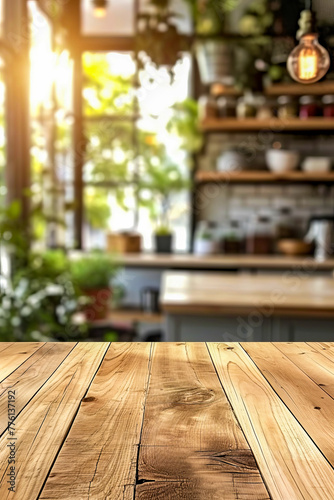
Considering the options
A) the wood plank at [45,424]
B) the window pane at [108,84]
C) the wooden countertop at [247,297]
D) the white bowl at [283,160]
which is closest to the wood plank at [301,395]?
the wood plank at [45,424]

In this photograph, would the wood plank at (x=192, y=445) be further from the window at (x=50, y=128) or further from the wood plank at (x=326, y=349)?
the window at (x=50, y=128)

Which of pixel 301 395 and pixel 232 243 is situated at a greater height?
pixel 232 243

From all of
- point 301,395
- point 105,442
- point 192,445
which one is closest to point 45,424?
point 105,442

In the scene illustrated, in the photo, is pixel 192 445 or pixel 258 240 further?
pixel 258 240

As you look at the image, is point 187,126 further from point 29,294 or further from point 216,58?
point 29,294

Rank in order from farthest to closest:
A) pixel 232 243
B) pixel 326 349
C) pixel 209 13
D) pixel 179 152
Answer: pixel 179 152
pixel 232 243
pixel 209 13
pixel 326 349

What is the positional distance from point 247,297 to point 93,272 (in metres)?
1.65

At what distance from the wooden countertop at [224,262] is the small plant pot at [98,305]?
59cm

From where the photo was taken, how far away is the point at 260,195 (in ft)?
18.3

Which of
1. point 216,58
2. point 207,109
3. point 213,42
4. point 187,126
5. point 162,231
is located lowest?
point 162,231

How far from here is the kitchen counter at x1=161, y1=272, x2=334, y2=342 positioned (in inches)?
105

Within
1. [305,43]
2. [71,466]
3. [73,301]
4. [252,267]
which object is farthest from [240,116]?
[71,466]

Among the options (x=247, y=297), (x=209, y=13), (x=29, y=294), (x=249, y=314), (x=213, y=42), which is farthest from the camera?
(x=209, y=13)

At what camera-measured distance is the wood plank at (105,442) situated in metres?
0.75
